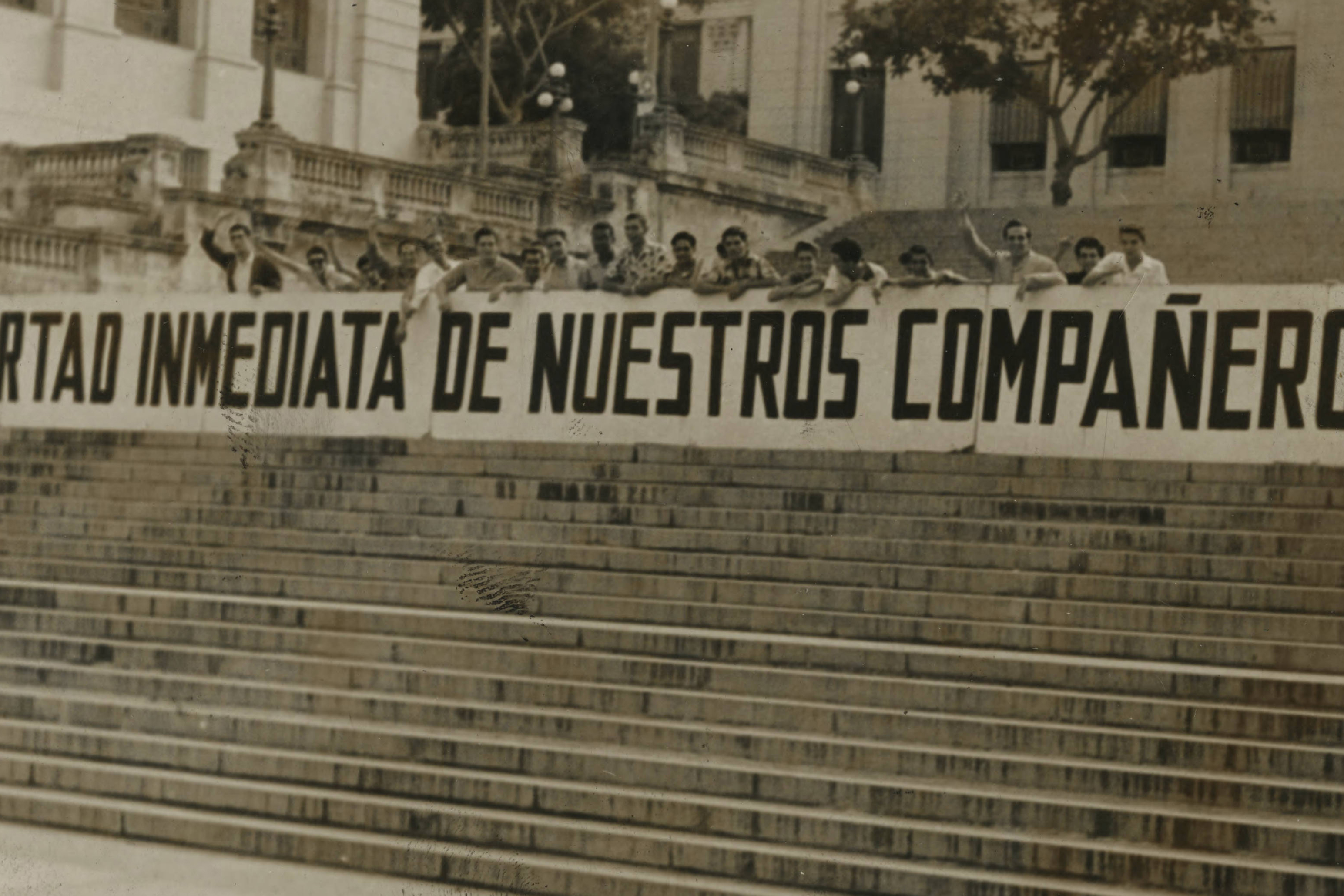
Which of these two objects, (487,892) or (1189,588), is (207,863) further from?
(1189,588)

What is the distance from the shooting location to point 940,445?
13.3 metres

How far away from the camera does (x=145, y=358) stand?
16266 millimetres

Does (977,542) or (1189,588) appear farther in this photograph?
(977,542)

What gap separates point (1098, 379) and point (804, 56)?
3237 centimetres

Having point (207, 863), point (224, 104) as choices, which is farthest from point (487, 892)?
point (224, 104)

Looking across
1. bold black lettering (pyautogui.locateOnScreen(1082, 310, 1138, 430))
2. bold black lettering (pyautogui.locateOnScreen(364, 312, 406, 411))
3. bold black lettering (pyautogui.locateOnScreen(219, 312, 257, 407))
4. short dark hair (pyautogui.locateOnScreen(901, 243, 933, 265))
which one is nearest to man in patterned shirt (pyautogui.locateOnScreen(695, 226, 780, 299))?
short dark hair (pyautogui.locateOnScreen(901, 243, 933, 265))

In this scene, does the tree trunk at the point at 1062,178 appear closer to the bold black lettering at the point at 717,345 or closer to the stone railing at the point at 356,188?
the stone railing at the point at 356,188

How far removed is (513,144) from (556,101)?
444 cm

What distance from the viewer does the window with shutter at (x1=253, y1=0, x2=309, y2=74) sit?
119 ft

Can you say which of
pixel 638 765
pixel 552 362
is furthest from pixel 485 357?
pixel 638 765

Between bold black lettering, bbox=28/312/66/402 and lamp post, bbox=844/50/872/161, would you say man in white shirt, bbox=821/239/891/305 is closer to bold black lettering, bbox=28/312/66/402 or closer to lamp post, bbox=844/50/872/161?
bold black lettering, bbox=28/312/66/402

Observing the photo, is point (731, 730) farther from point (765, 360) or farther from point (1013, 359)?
point (765, 360)

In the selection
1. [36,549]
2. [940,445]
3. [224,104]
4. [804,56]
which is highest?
[804,56]

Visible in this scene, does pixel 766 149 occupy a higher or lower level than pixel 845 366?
higher
